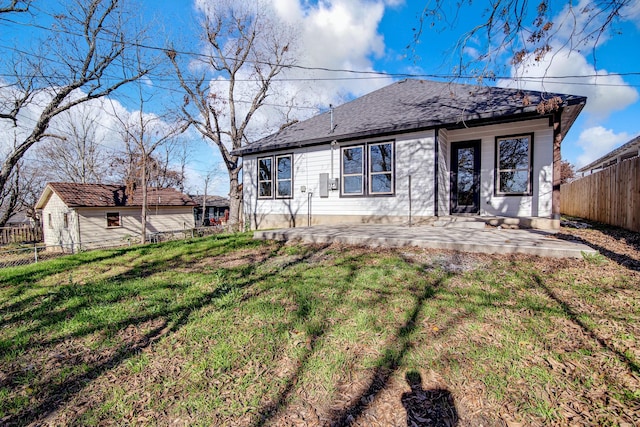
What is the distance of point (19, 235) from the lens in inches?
800

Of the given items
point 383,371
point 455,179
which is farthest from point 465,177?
point 383,371

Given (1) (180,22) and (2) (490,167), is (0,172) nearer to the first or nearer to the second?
(1) (180,22)

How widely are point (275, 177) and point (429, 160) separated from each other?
544cm

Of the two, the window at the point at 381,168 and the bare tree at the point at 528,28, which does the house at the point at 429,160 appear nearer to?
the window at the point at 381,168

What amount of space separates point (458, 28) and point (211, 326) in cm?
491

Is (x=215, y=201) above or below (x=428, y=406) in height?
above

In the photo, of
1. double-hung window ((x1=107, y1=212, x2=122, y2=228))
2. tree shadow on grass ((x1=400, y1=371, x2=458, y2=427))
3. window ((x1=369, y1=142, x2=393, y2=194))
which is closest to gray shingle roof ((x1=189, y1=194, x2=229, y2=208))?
double-hung window ((x1=107, y1=212, x2=122, y2=228))

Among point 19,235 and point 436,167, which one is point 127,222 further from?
point 436,167

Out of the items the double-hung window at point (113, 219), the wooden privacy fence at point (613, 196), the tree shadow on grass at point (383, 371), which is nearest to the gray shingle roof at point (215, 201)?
the double-hung window at point (113, 219)

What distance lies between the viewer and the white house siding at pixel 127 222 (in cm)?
1775

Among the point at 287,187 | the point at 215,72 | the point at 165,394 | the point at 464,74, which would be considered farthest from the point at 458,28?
the point at 215,72

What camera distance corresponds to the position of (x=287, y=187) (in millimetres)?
10477

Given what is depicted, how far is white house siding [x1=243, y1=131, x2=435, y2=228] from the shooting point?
7.86 metres

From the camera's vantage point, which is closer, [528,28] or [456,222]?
[528,28]
